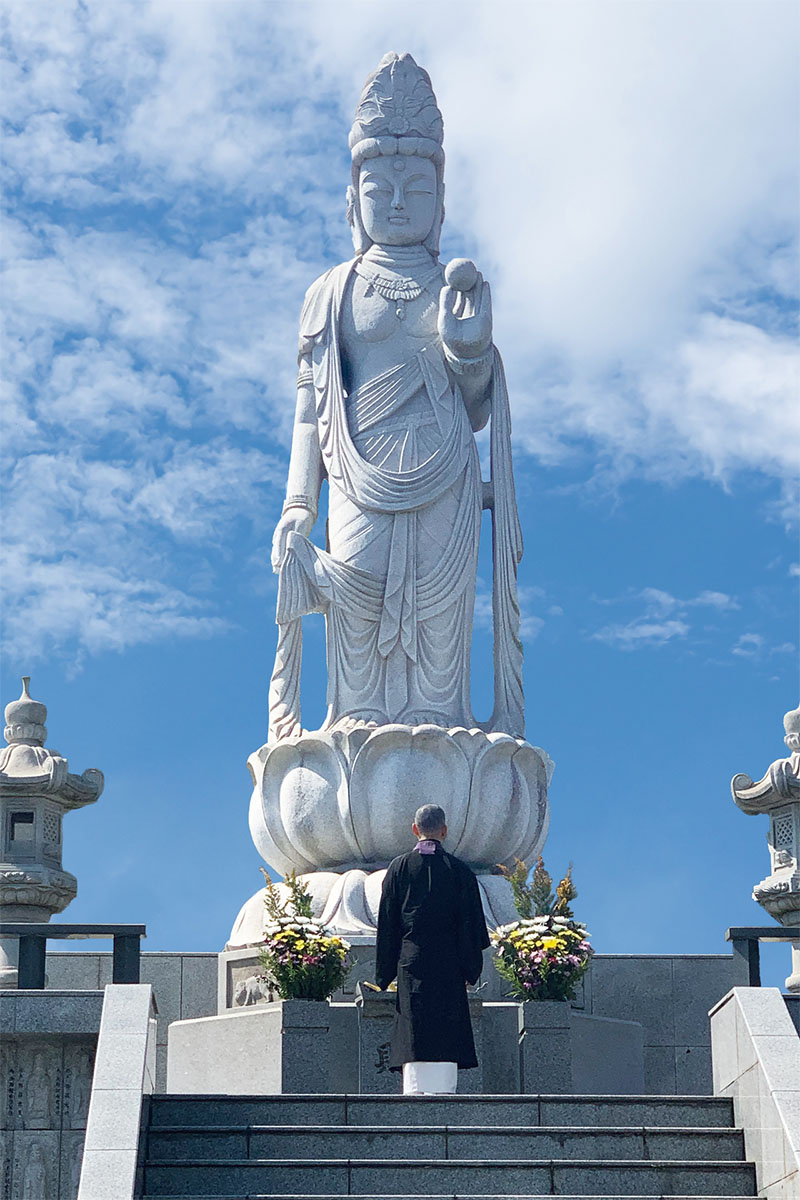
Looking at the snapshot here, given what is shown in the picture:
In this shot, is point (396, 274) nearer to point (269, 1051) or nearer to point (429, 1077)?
point (269, 1051)

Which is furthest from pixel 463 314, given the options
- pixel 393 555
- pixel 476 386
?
pixel 393 555

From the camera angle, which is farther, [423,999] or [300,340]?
[300,340]

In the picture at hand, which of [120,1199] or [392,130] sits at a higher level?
[392,130]

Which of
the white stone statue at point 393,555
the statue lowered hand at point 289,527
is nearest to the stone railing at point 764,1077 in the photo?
the white stone statue at point 393,555

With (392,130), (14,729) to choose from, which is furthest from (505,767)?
(392,130)

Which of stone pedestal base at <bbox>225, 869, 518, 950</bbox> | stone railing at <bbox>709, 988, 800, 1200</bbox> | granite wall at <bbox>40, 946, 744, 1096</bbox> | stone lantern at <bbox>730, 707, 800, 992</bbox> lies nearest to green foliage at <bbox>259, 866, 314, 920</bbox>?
stone pedestal base at <bbox>225, 869, 518, 950</bbox>

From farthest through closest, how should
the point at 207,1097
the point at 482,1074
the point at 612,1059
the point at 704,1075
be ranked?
1. the point at 704,1075
2. the point at 612,1059
3. the point at 482,1074
4. the point at 207,1097

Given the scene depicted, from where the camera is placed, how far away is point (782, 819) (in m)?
18.2

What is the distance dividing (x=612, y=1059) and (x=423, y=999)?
3.91m

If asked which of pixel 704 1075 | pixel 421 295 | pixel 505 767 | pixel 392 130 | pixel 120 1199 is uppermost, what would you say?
pixel 392 130

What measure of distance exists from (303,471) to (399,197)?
95.4 inches

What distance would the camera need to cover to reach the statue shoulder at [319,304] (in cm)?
1900

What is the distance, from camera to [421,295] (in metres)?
18.9

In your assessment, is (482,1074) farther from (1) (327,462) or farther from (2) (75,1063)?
(1) (327,462)
